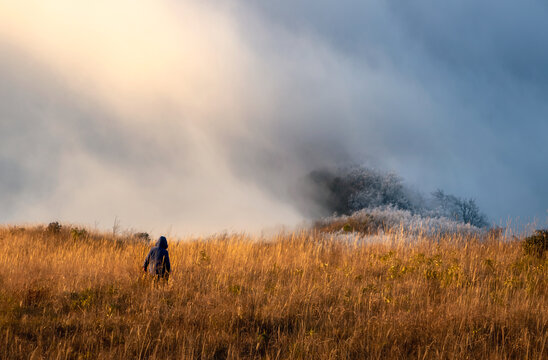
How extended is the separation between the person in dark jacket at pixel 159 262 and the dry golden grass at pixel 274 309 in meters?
0.25

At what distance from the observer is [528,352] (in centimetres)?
520

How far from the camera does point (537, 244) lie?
11156mm

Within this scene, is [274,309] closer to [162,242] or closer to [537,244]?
[162,242]

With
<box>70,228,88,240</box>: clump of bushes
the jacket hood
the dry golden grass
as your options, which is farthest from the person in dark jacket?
<box>70,228,88,240</box>: clump of bushes

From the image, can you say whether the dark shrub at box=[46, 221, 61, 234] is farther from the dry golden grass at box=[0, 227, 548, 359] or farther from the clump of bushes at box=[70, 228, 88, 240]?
the dry golden grass at box=[0, 227, 548, 359]

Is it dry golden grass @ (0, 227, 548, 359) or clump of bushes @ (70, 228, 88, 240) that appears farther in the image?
clump of bushes @ (70, 228, 88, 240)

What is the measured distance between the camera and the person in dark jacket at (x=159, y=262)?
807 centimetres

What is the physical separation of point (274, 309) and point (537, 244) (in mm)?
8200

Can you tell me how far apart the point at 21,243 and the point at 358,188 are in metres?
24.8

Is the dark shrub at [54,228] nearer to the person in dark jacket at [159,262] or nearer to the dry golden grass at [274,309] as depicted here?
the dry golden grass at [274,309]

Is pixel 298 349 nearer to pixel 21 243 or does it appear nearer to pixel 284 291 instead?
pixel 284 291

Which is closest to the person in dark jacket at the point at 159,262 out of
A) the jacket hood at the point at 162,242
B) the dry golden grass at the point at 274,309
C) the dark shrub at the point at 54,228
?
the jacket hood at the point at 162,242

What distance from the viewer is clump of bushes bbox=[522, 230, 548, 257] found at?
36.2 ft

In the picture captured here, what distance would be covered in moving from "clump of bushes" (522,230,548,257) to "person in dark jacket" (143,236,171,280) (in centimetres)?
883
